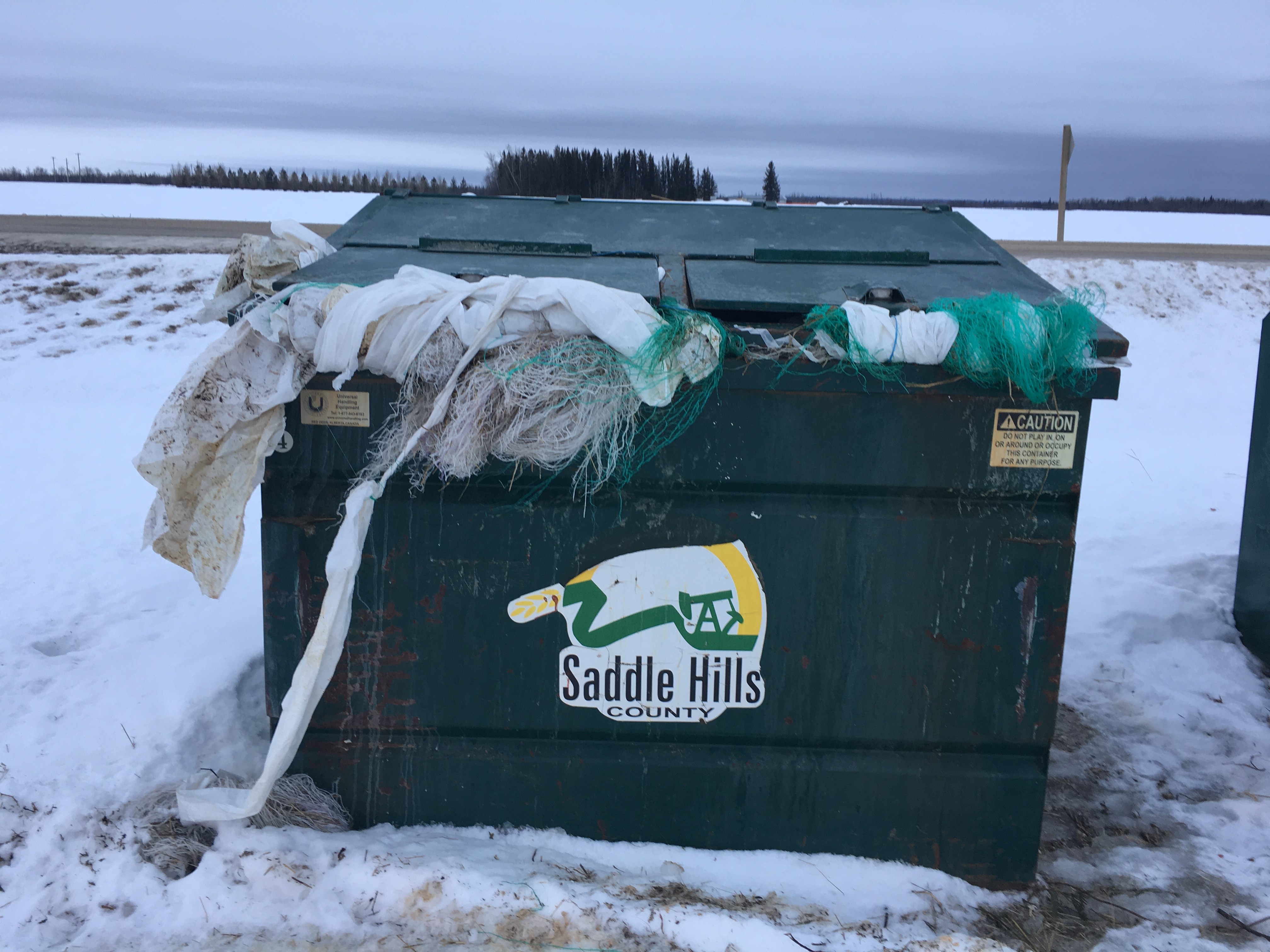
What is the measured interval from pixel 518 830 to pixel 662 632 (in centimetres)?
68

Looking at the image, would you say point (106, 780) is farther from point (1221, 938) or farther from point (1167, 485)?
point (1167, 485)

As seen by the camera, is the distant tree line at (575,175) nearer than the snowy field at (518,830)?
No

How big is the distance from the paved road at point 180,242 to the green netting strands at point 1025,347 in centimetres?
866

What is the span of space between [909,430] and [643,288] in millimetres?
712

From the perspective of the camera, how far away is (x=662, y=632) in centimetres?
225

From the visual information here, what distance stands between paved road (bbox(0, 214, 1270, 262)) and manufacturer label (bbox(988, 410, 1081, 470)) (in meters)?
8.66

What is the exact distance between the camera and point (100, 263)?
9.37 m

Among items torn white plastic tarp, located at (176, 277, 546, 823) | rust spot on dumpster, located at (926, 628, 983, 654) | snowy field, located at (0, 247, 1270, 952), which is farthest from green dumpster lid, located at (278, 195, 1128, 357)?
snowy field, located at (0, 247, 1270, 952)

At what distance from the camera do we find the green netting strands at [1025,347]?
202 cm

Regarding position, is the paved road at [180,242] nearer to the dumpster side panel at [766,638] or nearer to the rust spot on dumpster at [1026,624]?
the dumpster side panel at [766,638]

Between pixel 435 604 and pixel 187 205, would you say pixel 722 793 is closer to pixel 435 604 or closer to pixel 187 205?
pixel 435 604

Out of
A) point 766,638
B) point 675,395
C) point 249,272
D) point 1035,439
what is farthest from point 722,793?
point 249,272

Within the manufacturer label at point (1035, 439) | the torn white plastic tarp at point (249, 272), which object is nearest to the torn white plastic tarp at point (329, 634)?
the torn white plastic tarp at point (249, 272)

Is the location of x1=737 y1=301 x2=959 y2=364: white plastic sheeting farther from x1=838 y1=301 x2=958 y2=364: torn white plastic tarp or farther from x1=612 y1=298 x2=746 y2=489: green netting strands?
x1=612 y1=298 x2=746 y2=489: green netting strands
